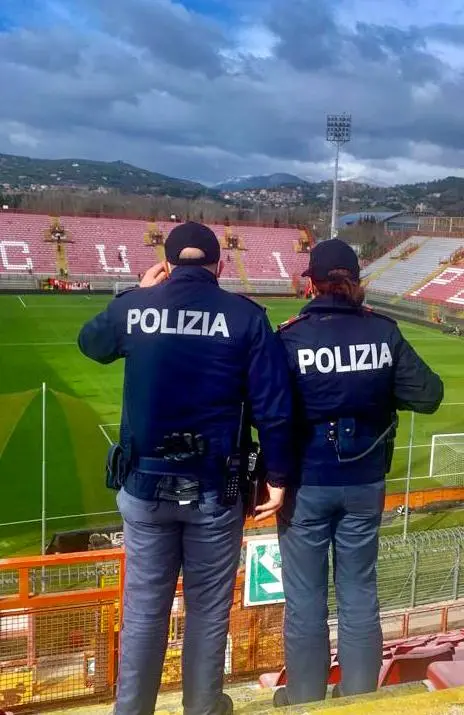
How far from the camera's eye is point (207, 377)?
245cm

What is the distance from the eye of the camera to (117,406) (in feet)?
57.5

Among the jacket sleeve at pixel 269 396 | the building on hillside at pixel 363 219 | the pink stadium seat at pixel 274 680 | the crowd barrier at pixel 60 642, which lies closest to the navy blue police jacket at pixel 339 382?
the jacket sleeve at pixel 269 396

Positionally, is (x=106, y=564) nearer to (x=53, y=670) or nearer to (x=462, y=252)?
(x=53, y=670)

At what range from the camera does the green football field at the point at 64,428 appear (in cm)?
1112

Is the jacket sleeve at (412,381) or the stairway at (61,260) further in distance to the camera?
the stairway at (61,260)

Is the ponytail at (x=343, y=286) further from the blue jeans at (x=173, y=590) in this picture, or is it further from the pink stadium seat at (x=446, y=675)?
the pink stadium seat at (x=446, y=675)

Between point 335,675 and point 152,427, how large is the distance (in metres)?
1.76

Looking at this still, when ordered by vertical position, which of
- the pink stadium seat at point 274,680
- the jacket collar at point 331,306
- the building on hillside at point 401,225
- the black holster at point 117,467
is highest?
the building on hillside at point 401,225

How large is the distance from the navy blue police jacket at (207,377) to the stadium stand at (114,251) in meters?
42.4

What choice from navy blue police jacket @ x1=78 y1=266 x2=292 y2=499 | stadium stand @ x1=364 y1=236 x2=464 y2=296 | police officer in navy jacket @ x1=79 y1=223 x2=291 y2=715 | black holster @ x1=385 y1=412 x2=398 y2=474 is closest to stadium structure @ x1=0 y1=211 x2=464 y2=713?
police officer in navy jacket @ x1=79 y1=223 x2=291 y2=715

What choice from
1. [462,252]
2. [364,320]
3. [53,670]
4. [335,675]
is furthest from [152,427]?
[462,252]

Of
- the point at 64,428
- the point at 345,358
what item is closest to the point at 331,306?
the point at 345,358

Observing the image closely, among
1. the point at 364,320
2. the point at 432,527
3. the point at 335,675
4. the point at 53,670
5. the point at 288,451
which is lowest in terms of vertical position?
the point at 432,527

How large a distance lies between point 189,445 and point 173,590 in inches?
24.2
